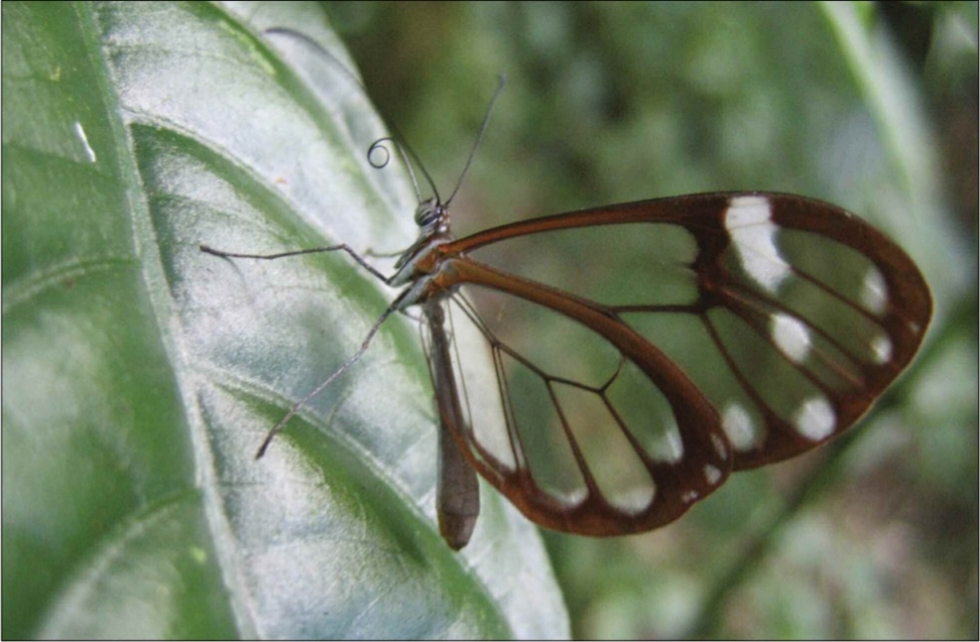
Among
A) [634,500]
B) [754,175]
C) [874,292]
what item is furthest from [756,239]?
A: [754,175]

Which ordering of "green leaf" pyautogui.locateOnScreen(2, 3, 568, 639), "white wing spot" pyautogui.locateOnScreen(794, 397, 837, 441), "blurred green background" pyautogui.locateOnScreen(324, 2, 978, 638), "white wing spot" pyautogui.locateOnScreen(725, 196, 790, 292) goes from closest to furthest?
"green leaf" pyautogui.locateOnScreen(2, 3, 568, 639) < "white wing spot" pyautogui.locateOnScreen(725, 196, 790, 292) < "white wing spot" pyautogui.locateOnScreen(794, 397, 837, 441) < "blurred green background" pyautogui.locateOnScreen(324, 2, 978, 638)

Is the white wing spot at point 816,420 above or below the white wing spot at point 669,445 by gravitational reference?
below

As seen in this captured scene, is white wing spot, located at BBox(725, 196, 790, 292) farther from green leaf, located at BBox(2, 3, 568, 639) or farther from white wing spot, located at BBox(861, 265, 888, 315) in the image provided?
green leaf, located at BBox(2, 3, 568, 639)

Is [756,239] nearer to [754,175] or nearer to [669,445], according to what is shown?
[669,445]

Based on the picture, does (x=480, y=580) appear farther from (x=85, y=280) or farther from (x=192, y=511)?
(x=85, y=280)

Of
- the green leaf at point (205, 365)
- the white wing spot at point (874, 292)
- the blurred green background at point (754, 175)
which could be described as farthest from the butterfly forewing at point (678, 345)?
the blurred green background at point (754, 175)

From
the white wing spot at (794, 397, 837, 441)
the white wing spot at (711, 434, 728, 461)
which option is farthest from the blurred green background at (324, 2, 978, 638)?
the white wing spot at (711, 434, 728, 461)

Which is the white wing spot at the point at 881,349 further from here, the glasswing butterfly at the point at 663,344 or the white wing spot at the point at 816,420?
the white wing spot at the point at 816,420
